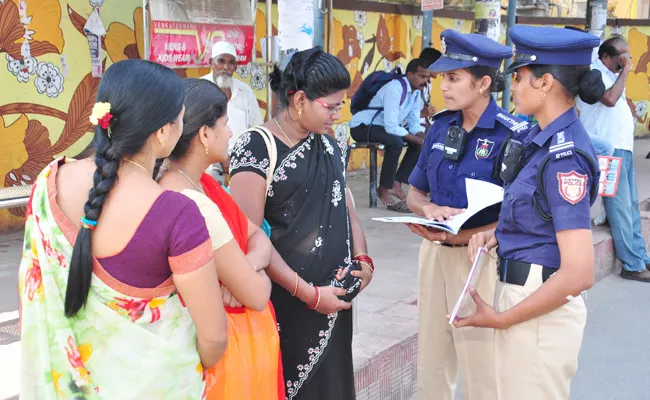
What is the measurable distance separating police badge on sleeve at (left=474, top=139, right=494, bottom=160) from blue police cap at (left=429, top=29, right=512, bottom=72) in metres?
0.29

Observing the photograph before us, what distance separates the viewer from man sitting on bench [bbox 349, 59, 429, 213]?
7.07 metres

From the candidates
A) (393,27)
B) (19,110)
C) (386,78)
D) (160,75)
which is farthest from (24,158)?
(393,27)

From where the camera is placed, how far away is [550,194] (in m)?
1.97

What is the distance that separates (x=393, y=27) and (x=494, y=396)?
811cm

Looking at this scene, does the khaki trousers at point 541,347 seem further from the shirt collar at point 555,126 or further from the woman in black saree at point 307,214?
the woman in black saree at point 307,214

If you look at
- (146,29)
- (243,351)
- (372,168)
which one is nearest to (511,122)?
(243,351)

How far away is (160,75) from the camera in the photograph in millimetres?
1558

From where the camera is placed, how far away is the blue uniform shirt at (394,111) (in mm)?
7016

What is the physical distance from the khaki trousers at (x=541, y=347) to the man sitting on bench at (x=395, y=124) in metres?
4.85

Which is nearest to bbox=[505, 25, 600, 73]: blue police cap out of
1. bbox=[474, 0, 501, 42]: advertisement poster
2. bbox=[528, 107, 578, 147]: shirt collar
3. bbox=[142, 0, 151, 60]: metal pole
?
bbox=[528, 107, 578, 147]: shirt collar

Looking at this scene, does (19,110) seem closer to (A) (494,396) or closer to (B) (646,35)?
(A) (494,396)

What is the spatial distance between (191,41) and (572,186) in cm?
458

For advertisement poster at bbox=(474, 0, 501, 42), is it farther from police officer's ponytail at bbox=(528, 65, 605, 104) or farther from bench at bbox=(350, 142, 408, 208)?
police officer's ponytail at bbox=(528, 65, 605, 104)

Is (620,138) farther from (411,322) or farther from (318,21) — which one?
(318,21)
